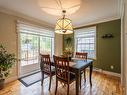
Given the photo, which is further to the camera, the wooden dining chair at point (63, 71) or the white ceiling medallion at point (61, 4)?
the white ceiling medallion at point (61, 4)

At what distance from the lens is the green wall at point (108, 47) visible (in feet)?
11.3

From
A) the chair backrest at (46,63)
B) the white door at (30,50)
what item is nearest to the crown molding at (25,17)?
the white door at (30,50)

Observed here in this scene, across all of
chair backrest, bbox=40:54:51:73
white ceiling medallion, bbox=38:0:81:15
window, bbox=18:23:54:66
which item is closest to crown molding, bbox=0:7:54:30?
window, bbox=18:23:54:66

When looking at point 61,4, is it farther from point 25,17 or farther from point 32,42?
point 32,42

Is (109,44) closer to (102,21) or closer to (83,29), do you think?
(102,21)

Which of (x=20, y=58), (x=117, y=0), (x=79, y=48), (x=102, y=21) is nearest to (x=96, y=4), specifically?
(x=117, y=0)

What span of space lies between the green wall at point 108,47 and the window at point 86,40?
0.23 m

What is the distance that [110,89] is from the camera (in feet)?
8.11

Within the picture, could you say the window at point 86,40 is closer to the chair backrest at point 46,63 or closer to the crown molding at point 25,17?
the crown molding at point 25,17

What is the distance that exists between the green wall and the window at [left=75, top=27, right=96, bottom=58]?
0.23 metres

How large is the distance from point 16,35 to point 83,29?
3.02 metres

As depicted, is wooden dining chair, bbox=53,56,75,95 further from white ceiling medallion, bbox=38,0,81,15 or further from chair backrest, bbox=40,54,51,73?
white ceiling medallion, bbox=38,0,81,15

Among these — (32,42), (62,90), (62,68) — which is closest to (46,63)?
(62,68)

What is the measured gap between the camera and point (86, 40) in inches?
177
